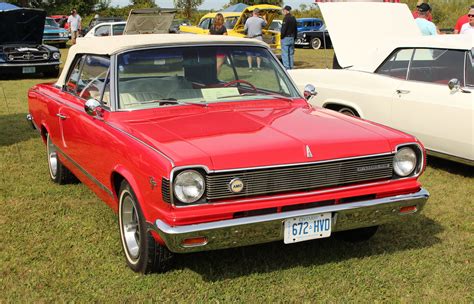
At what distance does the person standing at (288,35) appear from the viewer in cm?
1437

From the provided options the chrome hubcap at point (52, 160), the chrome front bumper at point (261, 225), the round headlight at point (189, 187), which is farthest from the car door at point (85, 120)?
the chrome front bumper at point (261, 225)

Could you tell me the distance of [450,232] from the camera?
448cm

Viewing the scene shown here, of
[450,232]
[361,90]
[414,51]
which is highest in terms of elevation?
[414,51]

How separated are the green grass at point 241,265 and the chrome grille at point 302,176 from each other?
0.66 m

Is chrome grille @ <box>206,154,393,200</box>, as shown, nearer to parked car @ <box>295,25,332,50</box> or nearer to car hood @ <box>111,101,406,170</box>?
car hood @ <box>111,101,406,170</box>

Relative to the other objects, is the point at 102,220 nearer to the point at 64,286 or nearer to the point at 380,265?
the point at 64,286

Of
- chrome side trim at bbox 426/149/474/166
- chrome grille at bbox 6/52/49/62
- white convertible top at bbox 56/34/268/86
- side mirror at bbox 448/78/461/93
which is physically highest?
white convertible top at bbox 56/34/268/86

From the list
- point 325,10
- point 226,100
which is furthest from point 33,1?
point 226,100

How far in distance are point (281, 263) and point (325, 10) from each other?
16.4 feet

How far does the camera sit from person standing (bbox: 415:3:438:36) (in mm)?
9172

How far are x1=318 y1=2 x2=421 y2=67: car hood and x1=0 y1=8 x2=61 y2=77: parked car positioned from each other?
915 centimetres

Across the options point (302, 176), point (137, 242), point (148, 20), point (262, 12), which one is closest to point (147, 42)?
point (137, 242)

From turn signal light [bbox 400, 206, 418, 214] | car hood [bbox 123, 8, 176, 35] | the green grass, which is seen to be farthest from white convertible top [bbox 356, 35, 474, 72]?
car hood [bbox 123, 8, 176, 35]

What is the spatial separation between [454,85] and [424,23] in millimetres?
3954
